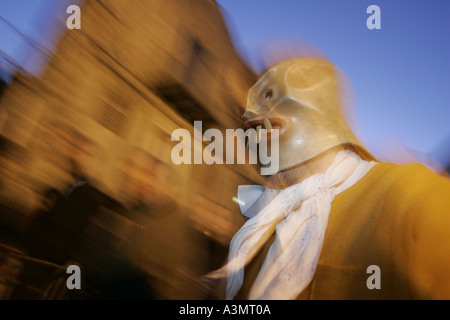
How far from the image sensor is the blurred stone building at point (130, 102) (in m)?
1.79

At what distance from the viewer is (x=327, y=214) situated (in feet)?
3.80

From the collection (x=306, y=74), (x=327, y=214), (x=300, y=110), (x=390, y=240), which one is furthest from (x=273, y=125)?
(x=390, y=240)

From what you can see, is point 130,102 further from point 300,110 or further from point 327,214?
point 327,214

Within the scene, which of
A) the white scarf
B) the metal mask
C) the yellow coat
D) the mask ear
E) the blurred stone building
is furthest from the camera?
the blurred stone building

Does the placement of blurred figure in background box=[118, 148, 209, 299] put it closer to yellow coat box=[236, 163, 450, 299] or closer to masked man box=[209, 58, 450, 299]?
masked man box=[209, 58, 450, 299]

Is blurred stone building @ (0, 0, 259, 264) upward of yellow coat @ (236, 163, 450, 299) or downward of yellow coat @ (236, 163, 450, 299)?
upward

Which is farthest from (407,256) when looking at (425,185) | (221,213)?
(221,213)

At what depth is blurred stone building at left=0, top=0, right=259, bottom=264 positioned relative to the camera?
179cm

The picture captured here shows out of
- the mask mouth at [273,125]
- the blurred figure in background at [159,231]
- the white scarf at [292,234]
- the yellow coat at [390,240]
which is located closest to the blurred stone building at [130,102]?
the blurred figure in background at [159,231]

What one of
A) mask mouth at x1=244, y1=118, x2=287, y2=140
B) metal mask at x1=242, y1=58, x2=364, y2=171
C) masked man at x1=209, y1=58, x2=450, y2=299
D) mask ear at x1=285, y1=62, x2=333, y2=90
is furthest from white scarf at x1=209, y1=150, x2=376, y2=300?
mask ear at x1=285, y1=62, x2=333, y2=90

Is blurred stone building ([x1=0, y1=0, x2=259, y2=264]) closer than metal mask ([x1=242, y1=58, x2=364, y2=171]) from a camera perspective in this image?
No

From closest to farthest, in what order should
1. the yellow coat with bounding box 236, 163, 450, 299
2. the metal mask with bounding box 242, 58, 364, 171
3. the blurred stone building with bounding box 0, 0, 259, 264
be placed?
the yellow coat with bounding box 236, 163, 450, 299 → the metal mask with bounding box 242, 58, 364, 171 → the blurred stone building with bounding box 0, 0, 259, 264

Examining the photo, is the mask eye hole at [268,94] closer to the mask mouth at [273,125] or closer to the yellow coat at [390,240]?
the mask mouth at [273,125]

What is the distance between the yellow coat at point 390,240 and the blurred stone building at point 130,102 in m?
0.89
